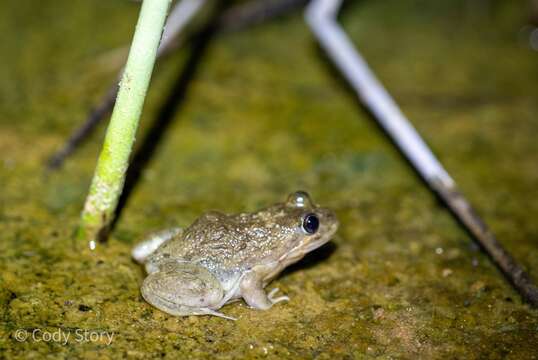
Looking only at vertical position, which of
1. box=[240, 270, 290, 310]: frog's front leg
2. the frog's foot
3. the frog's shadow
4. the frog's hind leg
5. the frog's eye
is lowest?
the frog's shadow

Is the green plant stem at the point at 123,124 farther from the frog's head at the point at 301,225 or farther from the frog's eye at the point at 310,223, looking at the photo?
the frog's eye at the point at 310,223

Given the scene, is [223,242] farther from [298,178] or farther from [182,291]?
[298,178]

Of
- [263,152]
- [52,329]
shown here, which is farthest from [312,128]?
[52,329]

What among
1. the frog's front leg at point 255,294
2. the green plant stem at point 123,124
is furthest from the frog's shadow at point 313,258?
the green plant stem at point 123,124

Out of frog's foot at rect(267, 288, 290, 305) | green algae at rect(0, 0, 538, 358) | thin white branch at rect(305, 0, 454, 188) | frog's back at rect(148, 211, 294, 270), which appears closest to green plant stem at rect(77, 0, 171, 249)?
green algae at rect(0, 0, 538, 358)

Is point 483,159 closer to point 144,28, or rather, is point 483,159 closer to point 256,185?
point 256,185

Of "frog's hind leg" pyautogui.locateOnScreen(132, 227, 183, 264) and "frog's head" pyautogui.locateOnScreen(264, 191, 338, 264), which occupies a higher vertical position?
"frog's hind leg" pyautogui.locateOnScreen(132, 227, 183, 264)

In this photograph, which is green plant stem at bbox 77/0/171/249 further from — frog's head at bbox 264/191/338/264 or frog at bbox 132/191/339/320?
frog's head at bbox 264/191/338/264
